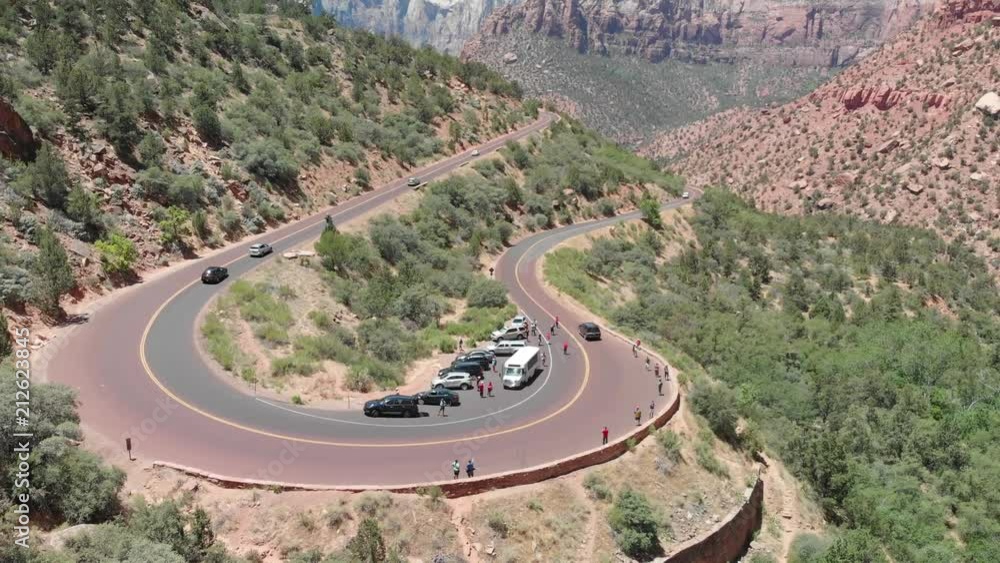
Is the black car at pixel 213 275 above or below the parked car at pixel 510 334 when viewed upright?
above

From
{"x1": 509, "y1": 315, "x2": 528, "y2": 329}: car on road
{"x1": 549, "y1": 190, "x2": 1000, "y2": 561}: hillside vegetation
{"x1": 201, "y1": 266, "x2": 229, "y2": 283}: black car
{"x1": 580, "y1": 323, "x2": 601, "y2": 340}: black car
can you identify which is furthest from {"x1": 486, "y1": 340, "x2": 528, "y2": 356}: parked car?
{"x1": 201, "y1": 266, "x2": 229, "y2": 283}: black car

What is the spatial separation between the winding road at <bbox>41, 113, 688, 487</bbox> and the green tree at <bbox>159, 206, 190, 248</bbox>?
22.3 feet

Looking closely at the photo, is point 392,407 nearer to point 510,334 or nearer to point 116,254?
point 510,334

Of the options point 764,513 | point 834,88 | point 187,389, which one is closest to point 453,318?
point 187,389

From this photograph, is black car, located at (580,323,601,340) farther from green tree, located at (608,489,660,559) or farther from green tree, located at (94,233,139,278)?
green tree, located at (94,233,139,278)

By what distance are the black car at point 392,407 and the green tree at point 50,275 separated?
53.8ft

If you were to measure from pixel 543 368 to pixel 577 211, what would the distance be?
43.3 meters

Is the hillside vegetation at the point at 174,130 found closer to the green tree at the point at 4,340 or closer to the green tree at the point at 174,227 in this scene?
the green tree at the point at 174,227

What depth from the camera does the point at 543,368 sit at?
110 ft

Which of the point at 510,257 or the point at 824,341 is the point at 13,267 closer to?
the point at 510,257

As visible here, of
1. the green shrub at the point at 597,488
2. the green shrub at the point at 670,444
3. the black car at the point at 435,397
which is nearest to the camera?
the green shrub at the point at 597,488

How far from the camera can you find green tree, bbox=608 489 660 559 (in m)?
22.0

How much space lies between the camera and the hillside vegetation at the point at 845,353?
29.8m

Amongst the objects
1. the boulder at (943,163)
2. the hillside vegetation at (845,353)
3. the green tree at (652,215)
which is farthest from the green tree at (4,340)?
the boulder at (943,163)
